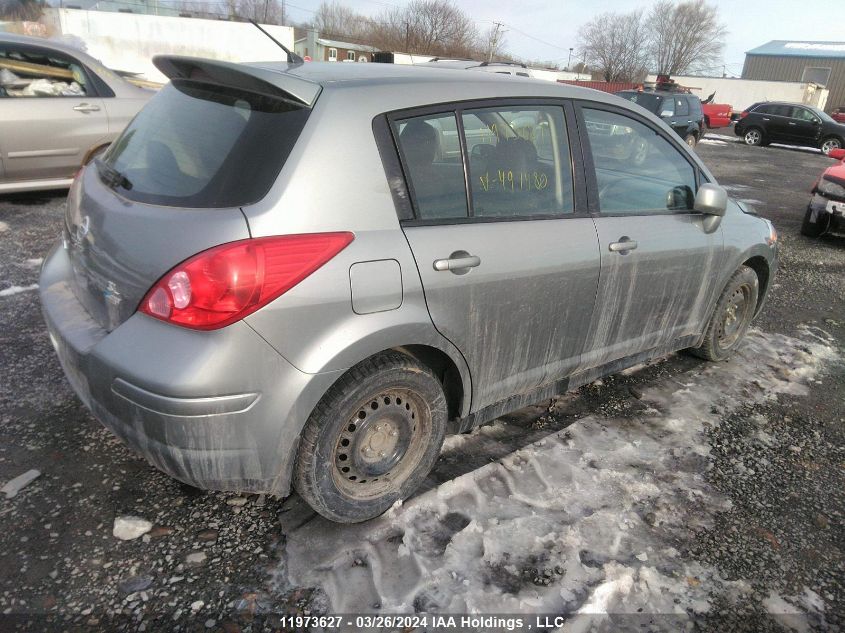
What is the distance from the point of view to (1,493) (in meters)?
2.49

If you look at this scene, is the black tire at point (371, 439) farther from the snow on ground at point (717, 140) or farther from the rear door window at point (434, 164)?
the snow on ground at point (717, 140)

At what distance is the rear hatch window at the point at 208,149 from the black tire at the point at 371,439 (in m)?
0.77

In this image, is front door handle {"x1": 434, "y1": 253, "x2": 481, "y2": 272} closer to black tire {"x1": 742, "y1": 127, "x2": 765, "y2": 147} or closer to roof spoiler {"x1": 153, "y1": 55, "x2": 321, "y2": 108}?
roof spoiler {"x1": 153, "y1": 55, "x2": 321, "y2": 108}

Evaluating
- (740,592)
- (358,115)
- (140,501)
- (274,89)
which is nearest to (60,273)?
(140,501)

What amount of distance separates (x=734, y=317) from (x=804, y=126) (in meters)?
23.1

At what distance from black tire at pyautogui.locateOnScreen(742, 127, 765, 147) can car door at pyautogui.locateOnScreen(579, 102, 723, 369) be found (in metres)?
23.8

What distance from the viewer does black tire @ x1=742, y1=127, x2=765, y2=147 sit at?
2347 cm

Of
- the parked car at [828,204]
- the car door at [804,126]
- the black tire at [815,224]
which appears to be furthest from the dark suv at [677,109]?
the parked car at [828,204]

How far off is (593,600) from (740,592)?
23.3 inches

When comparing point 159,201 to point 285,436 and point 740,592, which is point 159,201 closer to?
point 285,436

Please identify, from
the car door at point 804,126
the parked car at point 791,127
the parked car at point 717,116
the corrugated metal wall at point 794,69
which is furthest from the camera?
the corrugated metal wall at point 794,69

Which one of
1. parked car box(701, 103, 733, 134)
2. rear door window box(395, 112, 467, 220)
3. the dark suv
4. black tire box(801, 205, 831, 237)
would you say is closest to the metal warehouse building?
parked car box(701, 103, 733, 134)

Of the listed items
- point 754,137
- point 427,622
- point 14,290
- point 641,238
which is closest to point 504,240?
point 641,238

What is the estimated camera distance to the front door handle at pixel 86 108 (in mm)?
6457
